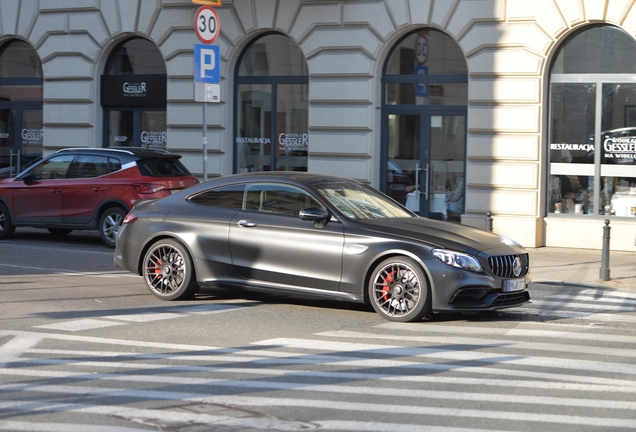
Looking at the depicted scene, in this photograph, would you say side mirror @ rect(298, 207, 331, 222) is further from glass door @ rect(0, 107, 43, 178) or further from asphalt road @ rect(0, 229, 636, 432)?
glass door @ rect(0, 107, 43, 178)

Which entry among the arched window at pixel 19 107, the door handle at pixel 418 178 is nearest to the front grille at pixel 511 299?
the door handle at pixel 418 178

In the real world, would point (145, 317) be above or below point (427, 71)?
below

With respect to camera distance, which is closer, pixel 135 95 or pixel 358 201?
pixel 358 201

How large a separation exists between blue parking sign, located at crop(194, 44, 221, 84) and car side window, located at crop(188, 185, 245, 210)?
5028 mm

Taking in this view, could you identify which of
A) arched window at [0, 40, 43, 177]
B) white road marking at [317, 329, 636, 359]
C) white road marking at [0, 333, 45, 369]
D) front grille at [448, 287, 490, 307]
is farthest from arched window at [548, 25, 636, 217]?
arched window at [0, 40, 43, 177]

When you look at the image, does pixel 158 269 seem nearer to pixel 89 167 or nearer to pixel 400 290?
pixel 400 290

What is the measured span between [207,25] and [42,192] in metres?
4.44

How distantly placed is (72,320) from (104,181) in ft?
25.5

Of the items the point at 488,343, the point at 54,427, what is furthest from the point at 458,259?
the point at 54,427

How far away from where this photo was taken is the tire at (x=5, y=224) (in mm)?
18422

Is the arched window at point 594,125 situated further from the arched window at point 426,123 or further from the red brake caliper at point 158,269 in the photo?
the red brake caliper at point 158,269

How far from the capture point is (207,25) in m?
16.3

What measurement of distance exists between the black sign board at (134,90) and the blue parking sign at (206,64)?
20.6ft

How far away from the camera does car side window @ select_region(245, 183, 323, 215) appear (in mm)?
10680
